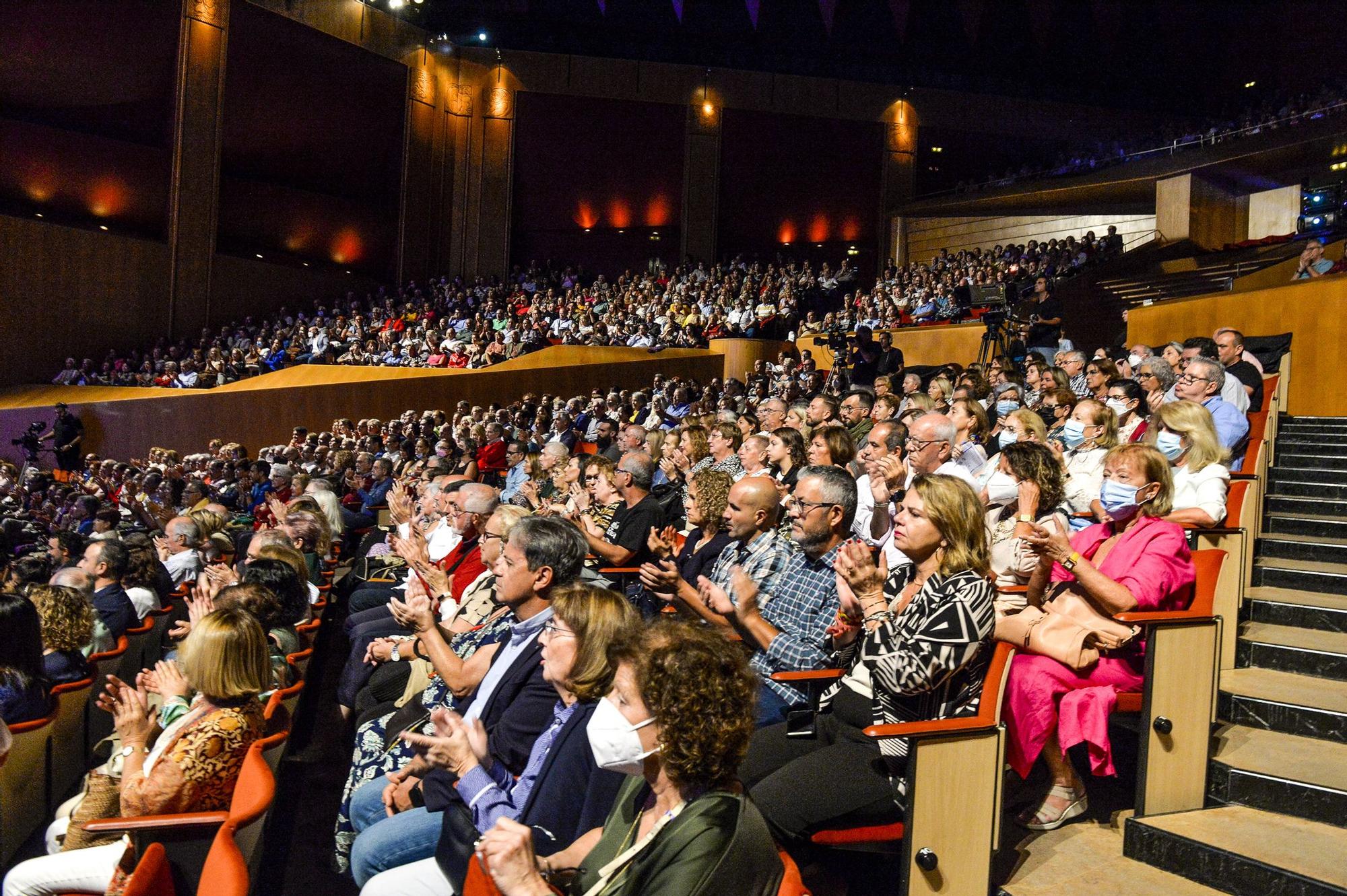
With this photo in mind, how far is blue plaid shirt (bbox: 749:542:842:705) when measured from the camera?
261 centimetres

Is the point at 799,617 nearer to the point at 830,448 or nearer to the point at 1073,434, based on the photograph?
the point at 830,448

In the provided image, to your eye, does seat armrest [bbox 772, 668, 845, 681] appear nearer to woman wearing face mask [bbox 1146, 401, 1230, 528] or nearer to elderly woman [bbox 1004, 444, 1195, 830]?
elderly woman [bbox 1004, 444, 1195, 830]

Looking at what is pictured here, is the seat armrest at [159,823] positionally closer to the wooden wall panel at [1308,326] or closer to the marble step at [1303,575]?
the marble step at [1303,575]

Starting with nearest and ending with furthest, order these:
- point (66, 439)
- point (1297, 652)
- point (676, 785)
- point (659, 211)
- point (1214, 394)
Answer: point (676, 785) < point (1297, 652) < point (1214, 394) < point (66, 439) < point (659, 211)

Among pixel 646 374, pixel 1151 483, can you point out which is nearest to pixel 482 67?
pixel 646 374

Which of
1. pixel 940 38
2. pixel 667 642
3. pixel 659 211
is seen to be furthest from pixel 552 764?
pixel 940 38

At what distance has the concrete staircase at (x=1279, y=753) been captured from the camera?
2.21 meters

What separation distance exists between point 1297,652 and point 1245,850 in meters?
1.02

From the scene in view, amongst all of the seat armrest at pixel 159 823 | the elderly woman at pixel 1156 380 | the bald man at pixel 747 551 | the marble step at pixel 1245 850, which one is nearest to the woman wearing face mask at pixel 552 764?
the seat armrest at pixel 159 823

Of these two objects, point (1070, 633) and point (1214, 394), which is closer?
point (1070, 633)

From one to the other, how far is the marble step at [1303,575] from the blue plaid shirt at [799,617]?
1.90m

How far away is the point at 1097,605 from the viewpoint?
263 centimetres

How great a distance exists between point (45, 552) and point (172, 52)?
37.0 ft

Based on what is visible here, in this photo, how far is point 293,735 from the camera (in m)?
3.88
